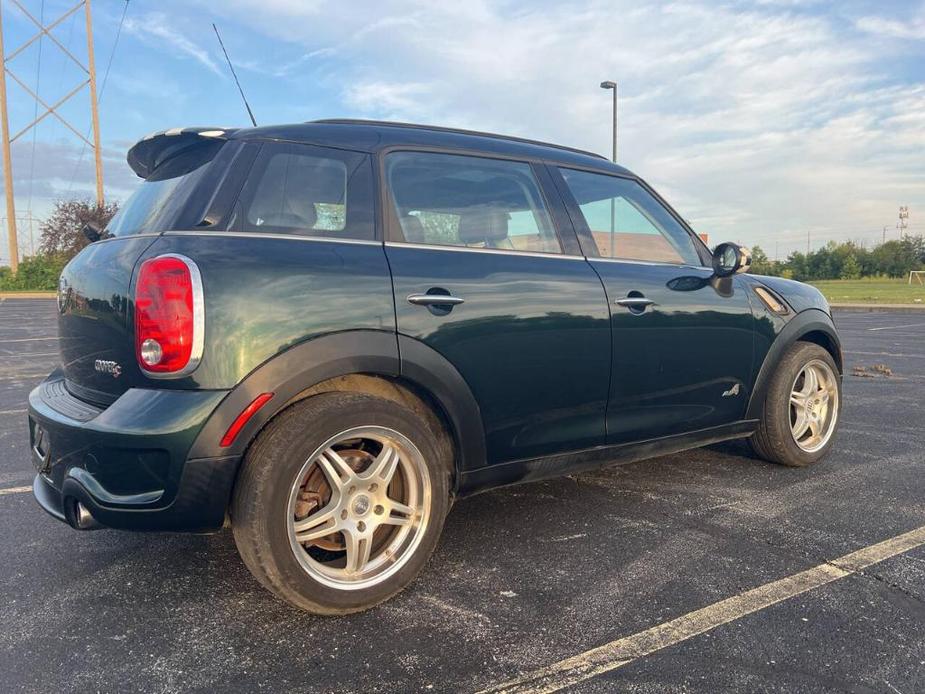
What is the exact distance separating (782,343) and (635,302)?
1235 mm

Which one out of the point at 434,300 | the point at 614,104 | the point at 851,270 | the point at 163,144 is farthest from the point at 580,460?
the point at 851,270

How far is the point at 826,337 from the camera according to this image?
13.9 feet

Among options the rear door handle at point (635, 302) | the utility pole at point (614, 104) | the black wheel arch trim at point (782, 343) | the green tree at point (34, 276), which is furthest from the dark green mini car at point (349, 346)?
the green tree at point (34, 276)

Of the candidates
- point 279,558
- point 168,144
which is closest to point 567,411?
point 279,558

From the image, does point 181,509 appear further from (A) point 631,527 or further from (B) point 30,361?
(B) point 30,361

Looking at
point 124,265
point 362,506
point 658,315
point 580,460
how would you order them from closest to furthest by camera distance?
point 124,265 < point 362,506 < point 580,460 < point 658,315

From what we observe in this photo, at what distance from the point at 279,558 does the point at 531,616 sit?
86 cm

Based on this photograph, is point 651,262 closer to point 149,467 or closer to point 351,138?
point 351,138

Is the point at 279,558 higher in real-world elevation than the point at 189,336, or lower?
lower

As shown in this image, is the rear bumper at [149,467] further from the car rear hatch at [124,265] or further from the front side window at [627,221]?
the front side window at [627,221]

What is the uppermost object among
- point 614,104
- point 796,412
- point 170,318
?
point 614,104

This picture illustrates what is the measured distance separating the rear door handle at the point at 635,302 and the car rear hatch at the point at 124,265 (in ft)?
5.81

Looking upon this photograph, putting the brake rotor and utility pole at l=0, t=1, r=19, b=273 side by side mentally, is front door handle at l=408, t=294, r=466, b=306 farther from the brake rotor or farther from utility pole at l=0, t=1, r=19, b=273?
utility pole at l=0, t=1, r=19, b=273

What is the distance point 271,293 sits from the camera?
7.44 feet
